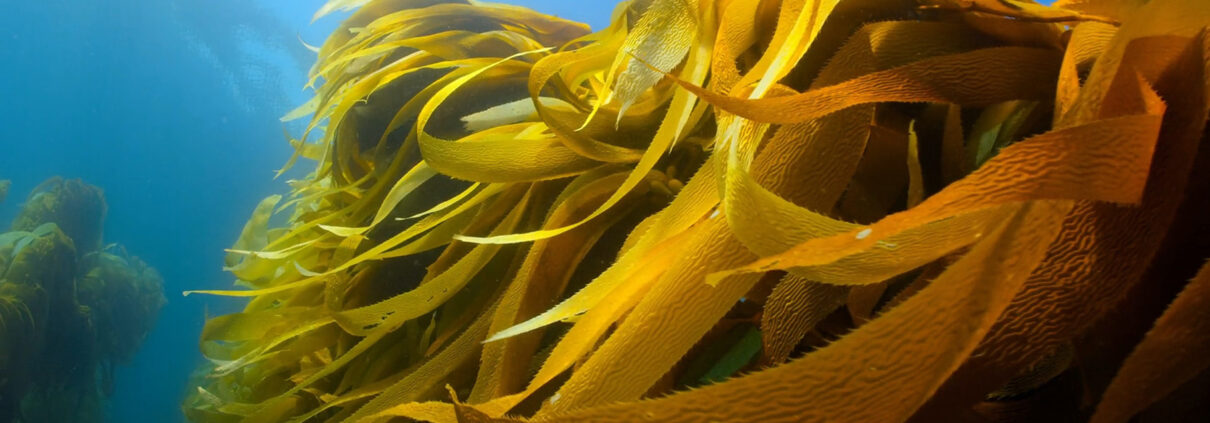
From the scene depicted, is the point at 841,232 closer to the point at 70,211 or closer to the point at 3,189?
the point at 70,211

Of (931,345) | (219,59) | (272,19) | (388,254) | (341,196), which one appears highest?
(272,19)

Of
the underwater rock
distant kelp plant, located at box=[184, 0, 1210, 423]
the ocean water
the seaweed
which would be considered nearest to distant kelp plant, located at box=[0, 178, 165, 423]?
the underwater rock

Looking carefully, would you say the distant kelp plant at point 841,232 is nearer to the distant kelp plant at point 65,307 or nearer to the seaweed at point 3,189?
the distant kelp plant at point 65,307

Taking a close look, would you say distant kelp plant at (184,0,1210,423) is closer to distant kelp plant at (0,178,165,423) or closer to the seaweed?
distant kelp plant at (0,178,165,423)

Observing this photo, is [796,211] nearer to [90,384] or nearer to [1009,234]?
[1009,234]

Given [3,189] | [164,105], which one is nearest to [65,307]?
[3,189]

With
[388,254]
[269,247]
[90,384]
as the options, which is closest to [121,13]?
[90,384]

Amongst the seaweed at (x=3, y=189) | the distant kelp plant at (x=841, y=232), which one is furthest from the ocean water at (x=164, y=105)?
the distant kelp plant at (x=841, y=232)
